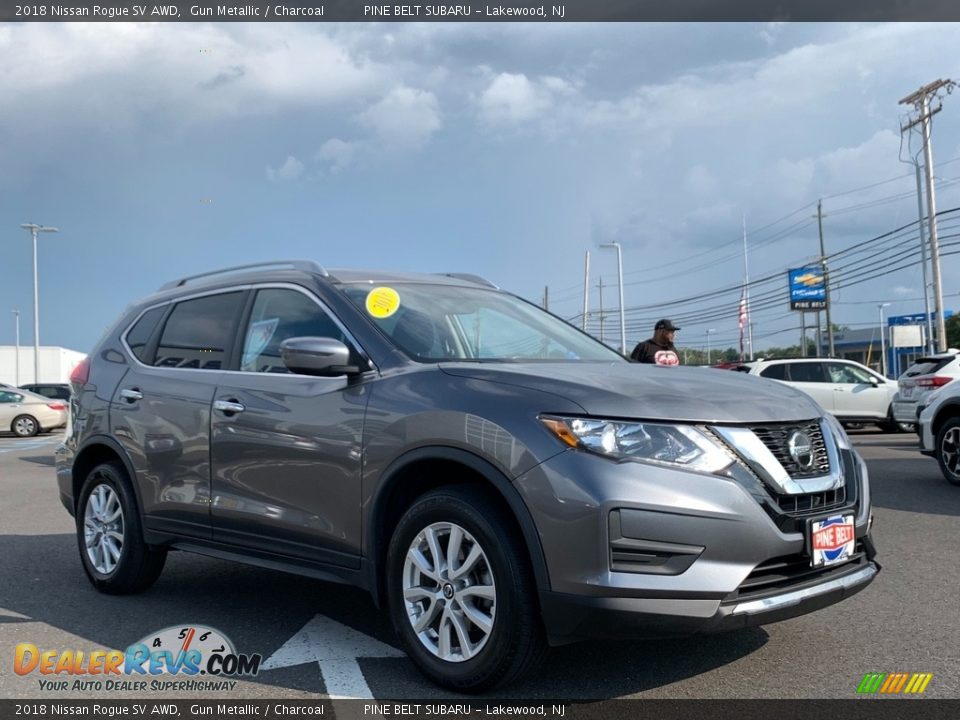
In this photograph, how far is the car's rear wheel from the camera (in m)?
9.84

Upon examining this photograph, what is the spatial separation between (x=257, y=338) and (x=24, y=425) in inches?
956

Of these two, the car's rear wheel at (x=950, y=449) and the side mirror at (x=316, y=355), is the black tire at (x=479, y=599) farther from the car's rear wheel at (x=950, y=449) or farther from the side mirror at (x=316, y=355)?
the car's rear wheel at (x=950, y=449)

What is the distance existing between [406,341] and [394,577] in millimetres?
1074

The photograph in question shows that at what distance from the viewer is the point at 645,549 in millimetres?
3342

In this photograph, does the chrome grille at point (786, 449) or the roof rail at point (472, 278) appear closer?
the chrome grille at point (786, 449)

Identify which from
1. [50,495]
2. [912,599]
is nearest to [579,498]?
[912,599]

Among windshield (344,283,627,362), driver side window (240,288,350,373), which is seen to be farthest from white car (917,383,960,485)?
driver side window (240,288,350,373)

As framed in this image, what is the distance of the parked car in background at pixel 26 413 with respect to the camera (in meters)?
26.2

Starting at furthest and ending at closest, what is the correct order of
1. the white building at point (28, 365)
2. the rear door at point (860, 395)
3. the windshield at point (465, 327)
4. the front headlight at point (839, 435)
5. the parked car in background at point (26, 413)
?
the white building at point (28, 365)
the parked car in background at point (26, 413)
the rear door at point (860, 395)
the windshield at point (465, 327)
the front headlight at point (839, 435)

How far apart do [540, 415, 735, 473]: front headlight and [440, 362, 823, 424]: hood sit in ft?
0.13

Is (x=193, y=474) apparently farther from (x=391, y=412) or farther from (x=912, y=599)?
(x=912, y=599)

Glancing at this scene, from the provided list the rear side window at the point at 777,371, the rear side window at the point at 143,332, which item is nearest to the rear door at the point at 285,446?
the rear side window at the point at 143,332

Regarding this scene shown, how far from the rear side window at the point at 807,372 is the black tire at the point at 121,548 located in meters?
16.5

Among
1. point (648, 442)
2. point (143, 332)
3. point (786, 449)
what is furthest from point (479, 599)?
point (143, 332)
